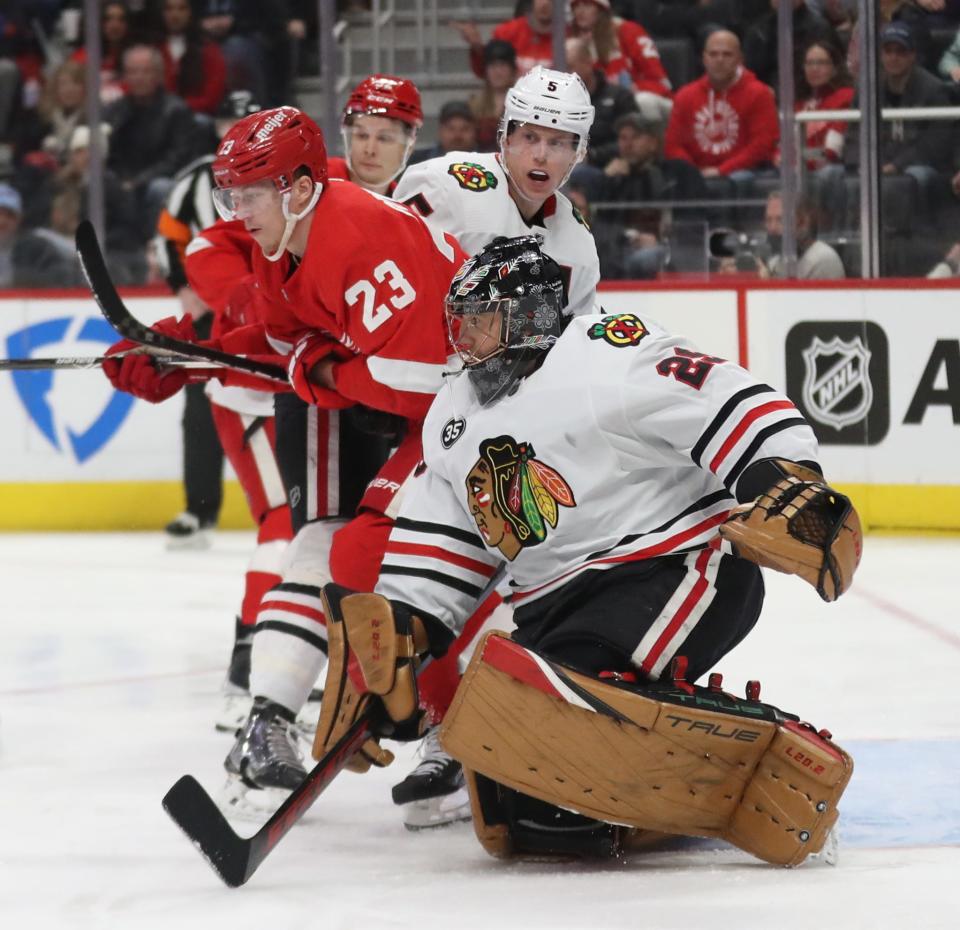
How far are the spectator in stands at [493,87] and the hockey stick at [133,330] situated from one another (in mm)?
2965

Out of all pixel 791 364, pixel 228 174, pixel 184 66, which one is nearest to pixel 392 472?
pixel 228 174

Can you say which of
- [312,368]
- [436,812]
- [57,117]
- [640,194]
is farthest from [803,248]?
[436,812]

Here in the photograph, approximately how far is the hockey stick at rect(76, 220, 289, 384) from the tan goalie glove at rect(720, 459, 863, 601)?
1034 mm

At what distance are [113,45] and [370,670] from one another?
14.8 ft

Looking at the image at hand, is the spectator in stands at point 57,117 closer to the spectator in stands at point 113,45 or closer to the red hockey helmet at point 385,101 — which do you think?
the spectator in stands at point 113,45

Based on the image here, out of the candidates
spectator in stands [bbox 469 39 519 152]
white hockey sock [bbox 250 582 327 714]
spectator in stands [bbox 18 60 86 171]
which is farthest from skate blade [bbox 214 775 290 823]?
spectator in stands [bbox 18 60 86 171]

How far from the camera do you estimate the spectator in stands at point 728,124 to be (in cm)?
551

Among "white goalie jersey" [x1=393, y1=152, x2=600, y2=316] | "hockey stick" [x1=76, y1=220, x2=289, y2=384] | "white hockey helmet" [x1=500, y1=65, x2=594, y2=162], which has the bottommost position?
"hockey stick" [x1=76, y1=220, x2=289, y2=384]

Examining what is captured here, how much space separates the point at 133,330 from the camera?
287cm

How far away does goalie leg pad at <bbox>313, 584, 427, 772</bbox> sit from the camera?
222 centimetres

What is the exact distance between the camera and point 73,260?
582 cm

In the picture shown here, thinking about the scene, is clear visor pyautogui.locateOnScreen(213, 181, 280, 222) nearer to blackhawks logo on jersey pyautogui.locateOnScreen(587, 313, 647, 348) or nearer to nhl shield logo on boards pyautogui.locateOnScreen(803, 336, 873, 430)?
blackhawks logo on jersey pyautogui.locateOnScreen(587, 313, 647, 348)

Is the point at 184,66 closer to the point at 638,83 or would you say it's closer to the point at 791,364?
the point at 638,83

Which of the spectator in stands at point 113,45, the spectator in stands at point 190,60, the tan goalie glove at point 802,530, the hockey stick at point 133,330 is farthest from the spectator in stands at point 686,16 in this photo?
the tan goalie glove at point 802,530
